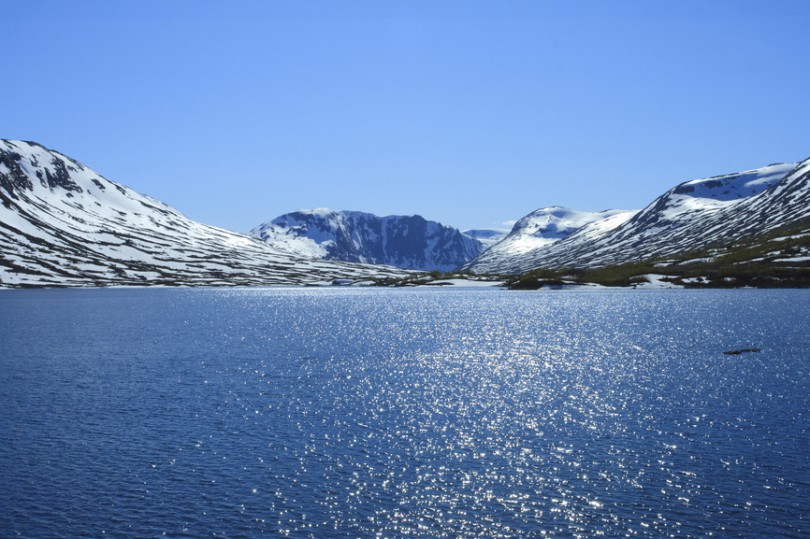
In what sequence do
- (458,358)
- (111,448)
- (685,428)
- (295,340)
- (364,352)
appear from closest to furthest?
(111,448), (685,428), (458,358), (364,352), (295,340)

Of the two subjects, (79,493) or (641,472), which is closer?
(79,493)

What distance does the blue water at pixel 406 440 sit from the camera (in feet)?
95.8

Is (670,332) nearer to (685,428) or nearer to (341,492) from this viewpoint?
(685,428)

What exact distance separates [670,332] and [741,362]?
33.9 meters

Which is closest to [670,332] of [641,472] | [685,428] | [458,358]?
[458,358]

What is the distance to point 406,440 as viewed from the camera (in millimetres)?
41312

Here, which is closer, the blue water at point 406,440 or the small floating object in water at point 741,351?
the blue water at point 406,440

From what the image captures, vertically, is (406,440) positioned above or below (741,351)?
below

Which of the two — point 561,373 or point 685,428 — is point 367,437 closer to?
point 685,428

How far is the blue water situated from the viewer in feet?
95.8

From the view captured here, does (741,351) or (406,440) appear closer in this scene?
(406,440)

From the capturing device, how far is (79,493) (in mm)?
32344

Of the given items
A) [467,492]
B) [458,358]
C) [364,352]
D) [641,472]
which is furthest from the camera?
[364,352]

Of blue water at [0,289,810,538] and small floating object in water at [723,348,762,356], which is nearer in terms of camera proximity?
blue water at [0,289,810,538]
